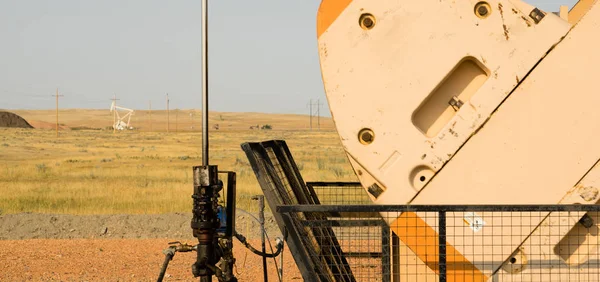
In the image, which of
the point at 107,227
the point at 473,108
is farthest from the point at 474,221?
the point at 107,227

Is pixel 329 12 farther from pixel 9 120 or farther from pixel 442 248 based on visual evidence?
pixel 9 120

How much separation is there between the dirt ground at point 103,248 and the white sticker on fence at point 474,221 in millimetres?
3412

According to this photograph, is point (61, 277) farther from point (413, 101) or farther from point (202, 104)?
point (413, 101)

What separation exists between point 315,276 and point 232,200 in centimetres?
81

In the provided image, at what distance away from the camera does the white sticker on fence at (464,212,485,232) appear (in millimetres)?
4301

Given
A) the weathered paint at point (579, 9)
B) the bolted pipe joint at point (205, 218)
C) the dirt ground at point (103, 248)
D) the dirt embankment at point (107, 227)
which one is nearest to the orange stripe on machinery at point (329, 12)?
the bolted pipe joint at point (205, 218)

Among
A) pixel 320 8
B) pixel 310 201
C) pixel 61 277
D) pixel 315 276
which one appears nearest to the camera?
pixel 315 276

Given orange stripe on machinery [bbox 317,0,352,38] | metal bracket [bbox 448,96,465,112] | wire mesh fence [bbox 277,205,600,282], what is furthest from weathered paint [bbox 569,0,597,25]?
orange stripe on machinery [bbox 317,0,352,38]

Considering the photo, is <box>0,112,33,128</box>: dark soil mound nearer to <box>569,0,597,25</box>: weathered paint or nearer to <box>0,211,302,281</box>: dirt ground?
<box>0,211,302,281</box>: dirt ground

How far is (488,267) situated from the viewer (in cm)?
429

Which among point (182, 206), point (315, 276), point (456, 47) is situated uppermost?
point (456, 47)

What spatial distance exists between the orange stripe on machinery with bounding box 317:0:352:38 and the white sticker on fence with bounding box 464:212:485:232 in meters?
1.11

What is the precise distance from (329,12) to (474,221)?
120cm

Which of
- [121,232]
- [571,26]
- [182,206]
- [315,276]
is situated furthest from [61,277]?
[182,206]
